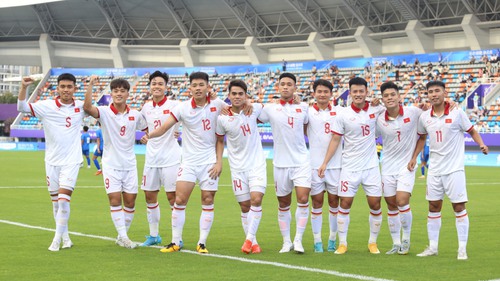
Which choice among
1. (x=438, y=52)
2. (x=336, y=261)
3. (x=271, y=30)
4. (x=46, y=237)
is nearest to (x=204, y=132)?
(x=336, y=261)

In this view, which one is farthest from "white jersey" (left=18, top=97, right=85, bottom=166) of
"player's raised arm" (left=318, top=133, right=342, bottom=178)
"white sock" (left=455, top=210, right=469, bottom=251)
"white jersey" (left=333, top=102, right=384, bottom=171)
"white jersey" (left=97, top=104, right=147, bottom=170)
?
"white sock" (left=455, top=210, right=469, bottom=251)

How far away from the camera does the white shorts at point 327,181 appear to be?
11094 mm

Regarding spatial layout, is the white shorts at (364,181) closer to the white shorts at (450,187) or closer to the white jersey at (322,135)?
the white jersey at (322,135)

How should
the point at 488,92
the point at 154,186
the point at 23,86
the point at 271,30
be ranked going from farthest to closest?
1. the point at 271,30
2. the point at 488,92
3. the point at 154,186
4. the point at 23,86

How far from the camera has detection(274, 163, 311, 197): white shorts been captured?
1088 cm

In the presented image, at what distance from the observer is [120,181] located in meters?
11.4

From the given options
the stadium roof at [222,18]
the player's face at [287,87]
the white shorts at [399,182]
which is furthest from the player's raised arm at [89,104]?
the stadium roof at [222,18]

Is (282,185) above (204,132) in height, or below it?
below

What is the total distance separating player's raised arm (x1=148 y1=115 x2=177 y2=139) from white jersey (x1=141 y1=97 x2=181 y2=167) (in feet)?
A: 2.01

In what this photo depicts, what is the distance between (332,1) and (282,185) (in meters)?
46.3

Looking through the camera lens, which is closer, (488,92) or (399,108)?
(399,108)

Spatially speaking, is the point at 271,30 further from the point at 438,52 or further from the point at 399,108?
the point at 399,108

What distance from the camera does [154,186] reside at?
11.7 meters

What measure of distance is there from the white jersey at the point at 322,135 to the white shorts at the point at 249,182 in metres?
0.79
